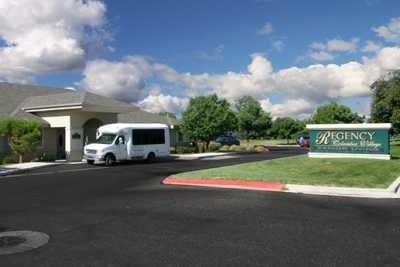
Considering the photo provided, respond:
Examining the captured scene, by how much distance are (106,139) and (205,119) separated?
44.7 ft

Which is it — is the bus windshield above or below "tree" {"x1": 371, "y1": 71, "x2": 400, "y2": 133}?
Answer: below

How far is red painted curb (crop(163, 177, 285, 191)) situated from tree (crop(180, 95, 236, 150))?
2180 centimetres

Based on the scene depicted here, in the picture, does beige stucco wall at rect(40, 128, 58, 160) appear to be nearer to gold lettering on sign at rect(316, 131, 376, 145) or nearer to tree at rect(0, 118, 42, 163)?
tree at rect(0, 118, 42, 163)

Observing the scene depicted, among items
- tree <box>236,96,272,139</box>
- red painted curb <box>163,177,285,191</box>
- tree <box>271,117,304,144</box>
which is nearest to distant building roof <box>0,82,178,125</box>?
red painted curb <box>163,177,285,191</box>

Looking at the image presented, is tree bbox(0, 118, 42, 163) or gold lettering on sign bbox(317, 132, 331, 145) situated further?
tree bbox(0, 118, 42, 163)

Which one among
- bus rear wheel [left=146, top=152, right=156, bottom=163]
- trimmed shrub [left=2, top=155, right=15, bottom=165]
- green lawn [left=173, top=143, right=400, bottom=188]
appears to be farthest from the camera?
bus rear wheel [left=146, top=152, right=156, bottom=163]

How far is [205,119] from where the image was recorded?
3738 cm

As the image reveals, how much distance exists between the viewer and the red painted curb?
44.6 feet

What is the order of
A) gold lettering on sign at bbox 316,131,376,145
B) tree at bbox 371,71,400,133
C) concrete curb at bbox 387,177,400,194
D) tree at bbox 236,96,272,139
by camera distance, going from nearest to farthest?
concrete curb at bbox 387,177,400,194, gold lettering on sign at bbox 316,131,376,145, tree at bbox 371,71,400,133, tree at bbox 236,96,272,139

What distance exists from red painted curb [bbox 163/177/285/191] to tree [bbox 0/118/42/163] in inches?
553

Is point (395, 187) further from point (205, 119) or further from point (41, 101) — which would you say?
point (41, 101)

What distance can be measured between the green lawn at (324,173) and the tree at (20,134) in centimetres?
1363

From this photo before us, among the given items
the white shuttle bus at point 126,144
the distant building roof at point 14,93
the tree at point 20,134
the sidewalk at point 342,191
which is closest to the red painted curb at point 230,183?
the sidewalk at point 342,191

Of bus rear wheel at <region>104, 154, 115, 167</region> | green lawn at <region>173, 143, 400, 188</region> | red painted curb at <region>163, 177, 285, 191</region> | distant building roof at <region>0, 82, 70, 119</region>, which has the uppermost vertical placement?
distant building roof at <region>0, 82, 70, 119</region>
